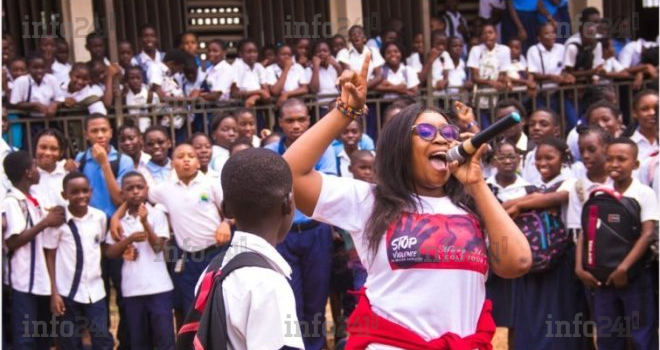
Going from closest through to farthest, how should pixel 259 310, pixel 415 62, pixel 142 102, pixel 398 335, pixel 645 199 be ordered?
pixel 259 310, pixel 398 335, pixel 645 199, pixel 142 102, pixel 415 62

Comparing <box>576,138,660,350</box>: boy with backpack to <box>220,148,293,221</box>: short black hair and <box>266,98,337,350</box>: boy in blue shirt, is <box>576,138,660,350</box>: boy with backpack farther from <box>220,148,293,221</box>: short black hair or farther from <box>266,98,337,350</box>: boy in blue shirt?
<box>220,148,293,221</box>: short black hair

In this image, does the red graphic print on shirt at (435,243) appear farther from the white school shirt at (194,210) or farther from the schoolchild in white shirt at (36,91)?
the schoolchild in white shirt at (36,91)

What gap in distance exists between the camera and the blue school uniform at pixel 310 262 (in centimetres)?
639

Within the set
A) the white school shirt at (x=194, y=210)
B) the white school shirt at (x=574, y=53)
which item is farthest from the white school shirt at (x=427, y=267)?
the white school shirt at (x=574, y=53)

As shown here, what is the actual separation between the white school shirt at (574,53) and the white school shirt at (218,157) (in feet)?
13.1

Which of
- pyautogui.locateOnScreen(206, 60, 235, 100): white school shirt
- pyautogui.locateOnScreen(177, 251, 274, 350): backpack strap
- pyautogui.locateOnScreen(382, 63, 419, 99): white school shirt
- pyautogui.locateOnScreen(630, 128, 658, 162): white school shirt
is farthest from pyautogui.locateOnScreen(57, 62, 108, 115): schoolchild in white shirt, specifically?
pyautogui.locateOnScreen(177, 251, 274, 350): backpack strap

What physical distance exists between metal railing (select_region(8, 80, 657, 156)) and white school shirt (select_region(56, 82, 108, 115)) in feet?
0.29

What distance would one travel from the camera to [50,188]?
691cm

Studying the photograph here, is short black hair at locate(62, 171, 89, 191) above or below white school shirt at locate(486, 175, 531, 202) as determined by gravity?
above

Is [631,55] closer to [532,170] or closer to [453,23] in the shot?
[453,23]

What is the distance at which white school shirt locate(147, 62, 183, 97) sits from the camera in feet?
29.8

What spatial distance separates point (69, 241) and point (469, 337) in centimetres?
373

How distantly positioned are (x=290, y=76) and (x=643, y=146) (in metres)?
3.49

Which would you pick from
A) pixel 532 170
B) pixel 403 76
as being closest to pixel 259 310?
pixel 532 170
